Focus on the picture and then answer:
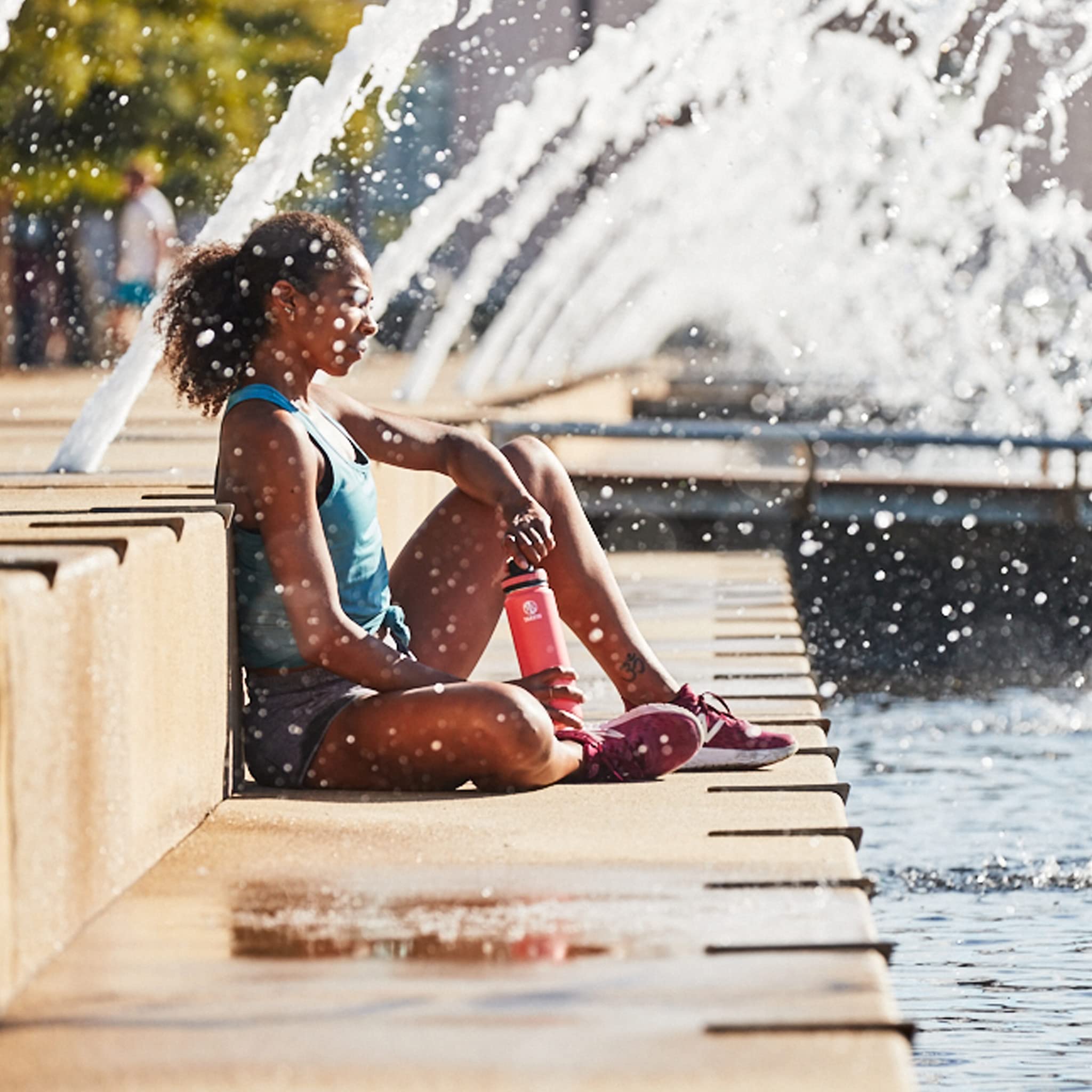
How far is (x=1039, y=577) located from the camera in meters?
12.6

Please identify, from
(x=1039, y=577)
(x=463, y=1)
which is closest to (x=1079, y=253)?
(x=463, y=1)

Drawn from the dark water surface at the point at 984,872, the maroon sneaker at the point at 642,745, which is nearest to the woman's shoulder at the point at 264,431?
the maroon sneaker at the point at 642,745

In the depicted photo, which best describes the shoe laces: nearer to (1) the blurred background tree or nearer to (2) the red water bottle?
(2) the red water bottle

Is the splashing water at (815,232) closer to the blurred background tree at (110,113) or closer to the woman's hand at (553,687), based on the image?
the blurred background tree at (110,113)

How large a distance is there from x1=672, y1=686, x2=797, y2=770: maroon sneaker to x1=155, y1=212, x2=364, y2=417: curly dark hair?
1.16 meters

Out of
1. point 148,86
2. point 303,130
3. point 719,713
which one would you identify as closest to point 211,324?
point 719,713

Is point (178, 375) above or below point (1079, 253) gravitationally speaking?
above

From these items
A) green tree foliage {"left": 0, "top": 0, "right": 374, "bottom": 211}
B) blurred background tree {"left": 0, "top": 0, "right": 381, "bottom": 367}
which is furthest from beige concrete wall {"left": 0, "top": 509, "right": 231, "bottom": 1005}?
green tree foliage {"left": 0, "top": 0, "right": 374, "bottom": 211}

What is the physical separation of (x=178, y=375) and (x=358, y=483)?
46cm

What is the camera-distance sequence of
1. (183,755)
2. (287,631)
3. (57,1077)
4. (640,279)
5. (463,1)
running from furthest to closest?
(463,1) < (640,279) < (287,631) < (183,755) < (57,1077)

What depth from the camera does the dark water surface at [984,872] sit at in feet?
17.1

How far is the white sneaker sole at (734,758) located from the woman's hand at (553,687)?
0.35m

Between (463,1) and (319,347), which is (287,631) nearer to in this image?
(319,347)

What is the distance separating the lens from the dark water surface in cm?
522
